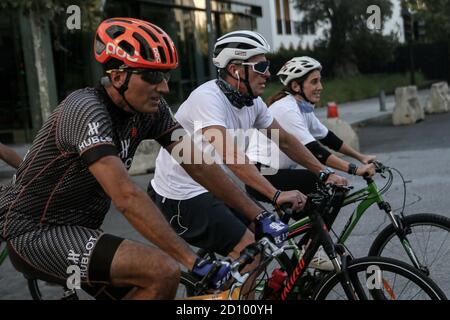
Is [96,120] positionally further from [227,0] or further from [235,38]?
[227,0]

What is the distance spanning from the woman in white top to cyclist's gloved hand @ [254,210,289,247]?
4.95ft

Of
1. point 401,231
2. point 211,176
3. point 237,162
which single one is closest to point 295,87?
point 401,231

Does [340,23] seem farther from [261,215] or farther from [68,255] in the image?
[68,255]

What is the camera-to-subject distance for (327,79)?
40.4 m

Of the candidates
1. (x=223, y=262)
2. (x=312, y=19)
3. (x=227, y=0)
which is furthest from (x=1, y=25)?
(x=312, y=19)

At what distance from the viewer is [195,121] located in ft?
13.1

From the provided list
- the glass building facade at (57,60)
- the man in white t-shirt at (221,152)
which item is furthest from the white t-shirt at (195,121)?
the glass building facade at (57,60)

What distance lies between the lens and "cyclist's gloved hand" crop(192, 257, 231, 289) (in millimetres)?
2512

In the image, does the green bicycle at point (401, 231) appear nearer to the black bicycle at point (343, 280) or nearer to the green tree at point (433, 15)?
the black bicycle at point (343, 280)

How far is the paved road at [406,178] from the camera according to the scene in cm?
622

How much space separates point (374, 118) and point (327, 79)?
1937 centimetres

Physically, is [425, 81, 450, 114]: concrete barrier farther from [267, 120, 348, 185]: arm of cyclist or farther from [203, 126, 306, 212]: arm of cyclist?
[203, 126, 306, 212]: arm of cyclist

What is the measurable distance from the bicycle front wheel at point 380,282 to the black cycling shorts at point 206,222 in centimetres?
65

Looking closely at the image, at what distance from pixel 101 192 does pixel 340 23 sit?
125 ft
